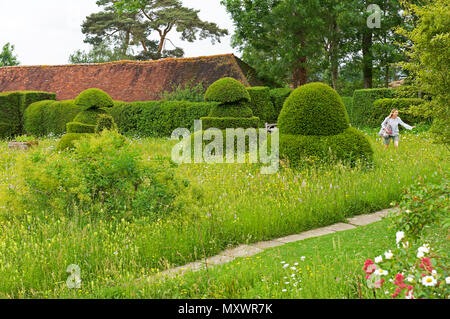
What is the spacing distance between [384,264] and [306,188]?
4147 millimetres

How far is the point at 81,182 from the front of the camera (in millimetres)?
5750

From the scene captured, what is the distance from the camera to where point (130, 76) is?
2491cm

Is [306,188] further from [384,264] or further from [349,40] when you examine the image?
[349,40]

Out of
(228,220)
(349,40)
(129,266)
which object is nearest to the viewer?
(129,266)

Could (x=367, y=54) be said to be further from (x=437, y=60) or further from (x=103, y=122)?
(x=437, y=60)

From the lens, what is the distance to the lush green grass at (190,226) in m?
4.20

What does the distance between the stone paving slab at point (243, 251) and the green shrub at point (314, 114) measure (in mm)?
4450

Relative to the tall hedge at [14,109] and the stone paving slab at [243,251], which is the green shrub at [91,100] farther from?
the stone paving slab at [243,251]

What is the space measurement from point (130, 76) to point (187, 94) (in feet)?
16.0

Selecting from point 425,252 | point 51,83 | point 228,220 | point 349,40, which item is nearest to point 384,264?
point 425,252

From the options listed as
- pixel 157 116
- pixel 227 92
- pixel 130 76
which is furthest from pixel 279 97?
pixel 130 76

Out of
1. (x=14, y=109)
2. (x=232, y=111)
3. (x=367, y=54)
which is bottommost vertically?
(x=232, y=111)

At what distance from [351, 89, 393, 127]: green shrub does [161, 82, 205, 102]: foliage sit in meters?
7.90

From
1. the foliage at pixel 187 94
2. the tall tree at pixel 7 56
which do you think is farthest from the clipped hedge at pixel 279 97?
the tall tree at pixel 7 56
